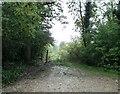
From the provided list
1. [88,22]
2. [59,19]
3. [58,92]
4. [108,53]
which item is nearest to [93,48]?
[108,53]

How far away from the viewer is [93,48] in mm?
16234

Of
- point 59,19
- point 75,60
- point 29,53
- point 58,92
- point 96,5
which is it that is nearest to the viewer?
point 58,92

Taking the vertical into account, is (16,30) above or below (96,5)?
below

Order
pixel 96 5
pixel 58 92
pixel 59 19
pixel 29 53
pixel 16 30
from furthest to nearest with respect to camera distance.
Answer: pixel 96 5
pixel 59 19
pixel 29 53
pixel 16 30
pixel 58 92

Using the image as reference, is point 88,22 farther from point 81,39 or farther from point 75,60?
point 75,60

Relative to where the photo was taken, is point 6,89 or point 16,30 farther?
point 16,30

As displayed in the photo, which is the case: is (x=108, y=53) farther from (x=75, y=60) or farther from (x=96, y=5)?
(x=96, y=5)

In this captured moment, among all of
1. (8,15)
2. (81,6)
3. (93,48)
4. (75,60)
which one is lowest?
(75,60)

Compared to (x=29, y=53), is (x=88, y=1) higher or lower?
higher

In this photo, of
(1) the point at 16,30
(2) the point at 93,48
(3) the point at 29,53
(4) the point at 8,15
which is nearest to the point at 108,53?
(2) the point at 93,48

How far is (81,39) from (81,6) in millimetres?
3440

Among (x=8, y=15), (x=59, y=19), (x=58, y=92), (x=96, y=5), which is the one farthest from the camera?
(x=96, y=5)

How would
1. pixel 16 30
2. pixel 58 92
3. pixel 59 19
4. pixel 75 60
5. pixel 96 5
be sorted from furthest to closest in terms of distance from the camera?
pixel 96 5 < pixel 75 60 < pixel 59 19 < pixel 16 30 < pixel 58 92

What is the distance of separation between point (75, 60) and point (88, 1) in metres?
5.88
